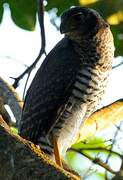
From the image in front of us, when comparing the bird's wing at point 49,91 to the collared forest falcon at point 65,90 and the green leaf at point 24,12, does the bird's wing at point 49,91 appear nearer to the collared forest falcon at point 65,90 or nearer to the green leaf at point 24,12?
the collared forest falcon at point 65,90

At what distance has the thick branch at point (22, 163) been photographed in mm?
1418

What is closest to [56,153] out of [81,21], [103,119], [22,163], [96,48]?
[103,119]

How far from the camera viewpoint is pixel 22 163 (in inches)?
57.9

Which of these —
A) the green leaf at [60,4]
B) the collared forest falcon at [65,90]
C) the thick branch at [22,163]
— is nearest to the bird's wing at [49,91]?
the collared forest falcon at [65,90]

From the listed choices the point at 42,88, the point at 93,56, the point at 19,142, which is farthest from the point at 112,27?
the point at 19,142

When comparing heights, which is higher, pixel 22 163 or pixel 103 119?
pixel 22 163

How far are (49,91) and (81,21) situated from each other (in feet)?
2.25

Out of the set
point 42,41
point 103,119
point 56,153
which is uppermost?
point 42,41

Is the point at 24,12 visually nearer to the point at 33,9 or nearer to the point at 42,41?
the point at 33,9

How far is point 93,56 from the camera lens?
399 cm

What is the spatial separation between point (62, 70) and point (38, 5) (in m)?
0.71

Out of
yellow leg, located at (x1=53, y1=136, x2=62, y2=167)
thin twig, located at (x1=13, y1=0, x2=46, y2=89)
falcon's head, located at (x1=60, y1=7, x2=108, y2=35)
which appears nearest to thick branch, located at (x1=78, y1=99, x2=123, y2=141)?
yellow leg, located at (x1=53, y1=136, x2=62, y2=167)

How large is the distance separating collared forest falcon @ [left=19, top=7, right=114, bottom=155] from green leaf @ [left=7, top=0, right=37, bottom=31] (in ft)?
1.18

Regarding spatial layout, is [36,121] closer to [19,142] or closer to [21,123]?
[21,123]
